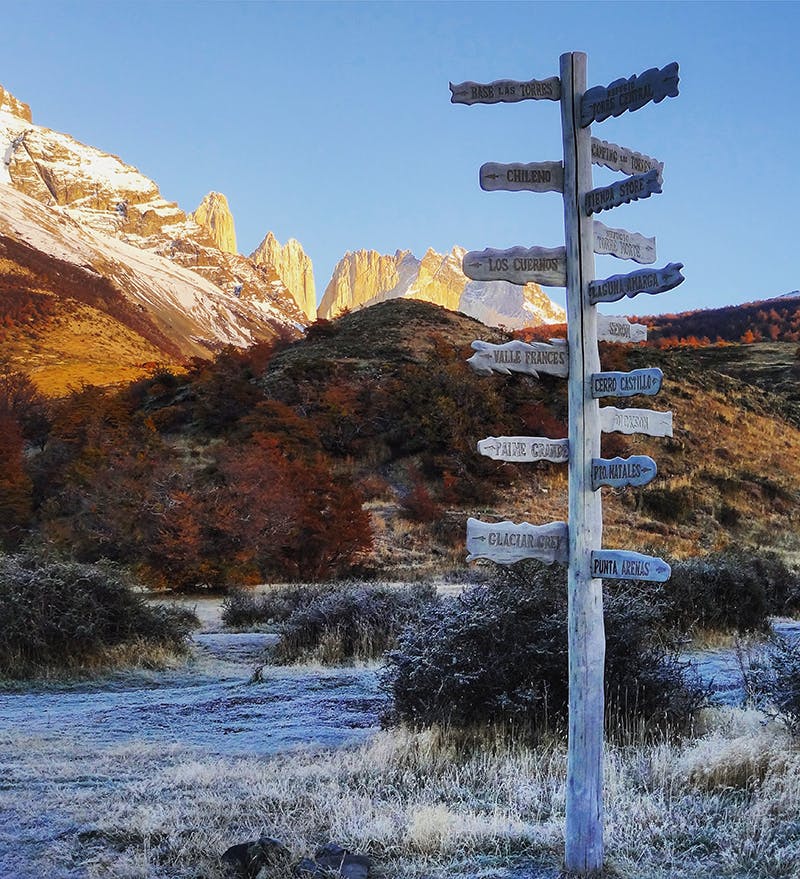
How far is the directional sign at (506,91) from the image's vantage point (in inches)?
166

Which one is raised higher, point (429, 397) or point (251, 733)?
point (429, 397)

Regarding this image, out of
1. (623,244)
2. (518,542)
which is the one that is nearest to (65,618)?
(518,542)

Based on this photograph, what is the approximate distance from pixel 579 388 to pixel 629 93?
1273 mm

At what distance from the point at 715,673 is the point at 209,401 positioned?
25446mm

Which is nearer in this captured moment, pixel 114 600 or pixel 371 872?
pixel 371 872

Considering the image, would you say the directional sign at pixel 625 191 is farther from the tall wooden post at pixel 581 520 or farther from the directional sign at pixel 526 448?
the directional sign at pixel 526 448

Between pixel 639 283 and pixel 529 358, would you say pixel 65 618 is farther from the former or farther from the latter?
pixel 639 283

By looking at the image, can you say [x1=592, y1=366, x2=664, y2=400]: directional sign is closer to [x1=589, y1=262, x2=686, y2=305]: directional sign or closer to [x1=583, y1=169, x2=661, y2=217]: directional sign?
[x1=589, y1=262, x2=686, y2=305]: directional sign

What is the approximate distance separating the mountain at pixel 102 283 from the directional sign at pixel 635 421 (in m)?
56.3

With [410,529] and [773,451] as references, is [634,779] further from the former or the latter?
[773,451]

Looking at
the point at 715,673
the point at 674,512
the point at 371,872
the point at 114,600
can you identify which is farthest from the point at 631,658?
the point at 674,512

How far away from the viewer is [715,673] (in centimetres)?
946

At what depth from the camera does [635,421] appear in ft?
13.8

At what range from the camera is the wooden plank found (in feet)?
13.6
